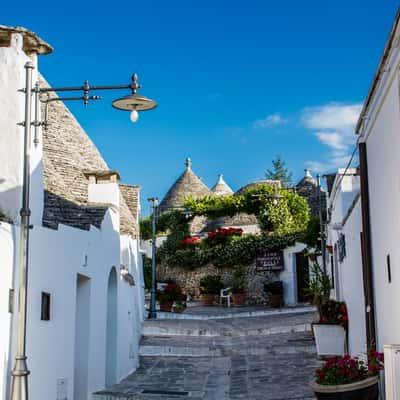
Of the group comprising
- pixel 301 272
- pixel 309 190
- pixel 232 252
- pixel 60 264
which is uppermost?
pixel 309 190

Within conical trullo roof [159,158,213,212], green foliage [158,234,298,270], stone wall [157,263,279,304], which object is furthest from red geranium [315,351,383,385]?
conical trullo roof [159,158,213,212]

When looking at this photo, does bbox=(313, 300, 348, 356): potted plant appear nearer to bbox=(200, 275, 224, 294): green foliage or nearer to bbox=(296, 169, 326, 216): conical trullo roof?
bbox=(200, 275, 224, 294): green foliage

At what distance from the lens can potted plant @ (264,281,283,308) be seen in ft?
86.6

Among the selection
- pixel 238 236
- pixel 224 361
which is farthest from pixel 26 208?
pixel 238 236

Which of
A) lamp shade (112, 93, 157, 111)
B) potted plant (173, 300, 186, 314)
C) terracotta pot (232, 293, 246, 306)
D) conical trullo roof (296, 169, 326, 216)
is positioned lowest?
potted plant (173, 300, 186, 314)

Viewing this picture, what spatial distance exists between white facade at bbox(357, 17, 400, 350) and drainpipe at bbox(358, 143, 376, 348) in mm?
120


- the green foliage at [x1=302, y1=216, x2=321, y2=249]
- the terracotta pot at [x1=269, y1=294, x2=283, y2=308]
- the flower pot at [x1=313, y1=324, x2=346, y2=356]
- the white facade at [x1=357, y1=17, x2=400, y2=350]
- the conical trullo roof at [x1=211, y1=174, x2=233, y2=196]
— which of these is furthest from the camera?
the conical trullo roof at [x1=211, y1=174, x2=233, y2=196]

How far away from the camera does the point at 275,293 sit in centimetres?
2661

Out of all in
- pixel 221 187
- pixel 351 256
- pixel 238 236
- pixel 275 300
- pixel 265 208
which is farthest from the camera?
pixel 221 187

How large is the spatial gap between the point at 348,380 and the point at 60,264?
492cm

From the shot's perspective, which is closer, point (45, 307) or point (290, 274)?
point (45, 307)

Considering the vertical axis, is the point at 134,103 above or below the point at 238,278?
above

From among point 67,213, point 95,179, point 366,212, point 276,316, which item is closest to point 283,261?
point 276,316

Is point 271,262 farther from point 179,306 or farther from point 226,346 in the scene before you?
point 226,346
